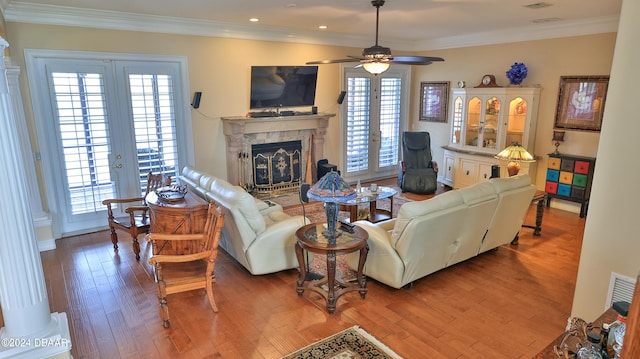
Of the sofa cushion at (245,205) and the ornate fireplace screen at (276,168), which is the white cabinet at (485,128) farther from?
the sofa cushion at (245,205)

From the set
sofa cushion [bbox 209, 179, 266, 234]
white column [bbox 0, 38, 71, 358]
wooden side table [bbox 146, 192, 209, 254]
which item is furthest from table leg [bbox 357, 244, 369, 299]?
white column [bbox 0, 38, 71, 358]

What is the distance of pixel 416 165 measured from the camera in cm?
748

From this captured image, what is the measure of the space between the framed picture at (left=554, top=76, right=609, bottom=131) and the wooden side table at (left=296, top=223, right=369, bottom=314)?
15.2 feet

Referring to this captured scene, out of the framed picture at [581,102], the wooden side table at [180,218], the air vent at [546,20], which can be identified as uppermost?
the air vent at [546,20]

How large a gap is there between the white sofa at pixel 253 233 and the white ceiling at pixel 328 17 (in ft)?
7.44

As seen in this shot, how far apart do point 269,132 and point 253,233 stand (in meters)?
3.22

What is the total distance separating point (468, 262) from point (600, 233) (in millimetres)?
1820

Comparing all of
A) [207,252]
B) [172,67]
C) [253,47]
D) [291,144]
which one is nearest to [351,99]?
[291,144]

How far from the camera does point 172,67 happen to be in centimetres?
582

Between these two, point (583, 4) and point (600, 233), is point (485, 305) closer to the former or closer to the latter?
point (600, 233)

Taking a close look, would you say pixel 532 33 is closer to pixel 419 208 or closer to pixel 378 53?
pixel 378 53

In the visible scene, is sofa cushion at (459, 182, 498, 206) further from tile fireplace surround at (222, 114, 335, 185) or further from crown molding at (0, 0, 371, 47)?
crown molding at (0, 0, 371, 47)

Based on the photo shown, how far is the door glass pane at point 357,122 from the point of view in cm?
795

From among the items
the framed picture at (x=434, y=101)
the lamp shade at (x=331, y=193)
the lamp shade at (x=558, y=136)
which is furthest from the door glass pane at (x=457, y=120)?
the lamp shade at (x=331, y=193)
